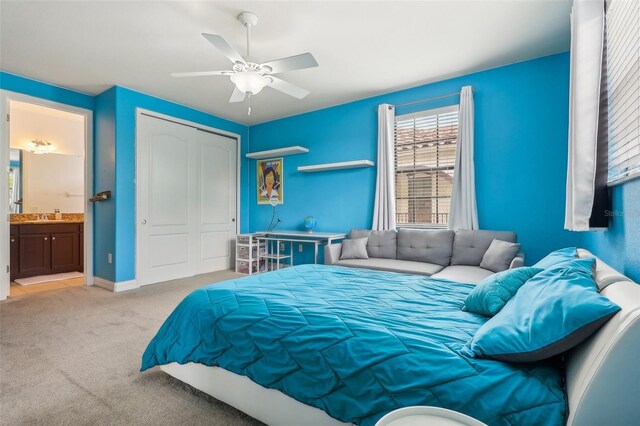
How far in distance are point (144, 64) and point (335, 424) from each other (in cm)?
397

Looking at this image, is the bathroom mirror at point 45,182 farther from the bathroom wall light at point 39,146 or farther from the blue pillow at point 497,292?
the blue pillow at point 497,292

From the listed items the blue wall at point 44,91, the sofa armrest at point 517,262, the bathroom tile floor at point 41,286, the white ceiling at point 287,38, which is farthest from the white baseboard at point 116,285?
the sofa armrest at point 517,262

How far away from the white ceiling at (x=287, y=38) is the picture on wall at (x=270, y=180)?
6.00 ft

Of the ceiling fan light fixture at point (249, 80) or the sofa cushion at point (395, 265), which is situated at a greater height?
the ceiling fan light fixture at point (249, 80)

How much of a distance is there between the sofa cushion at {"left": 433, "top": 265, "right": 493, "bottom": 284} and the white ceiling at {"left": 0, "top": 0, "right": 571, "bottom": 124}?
2.27 meters

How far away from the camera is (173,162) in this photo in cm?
488

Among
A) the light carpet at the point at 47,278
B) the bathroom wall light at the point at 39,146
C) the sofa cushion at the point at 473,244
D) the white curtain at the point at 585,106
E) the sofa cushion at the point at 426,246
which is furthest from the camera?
the bathroom wall light at the point at 39,146

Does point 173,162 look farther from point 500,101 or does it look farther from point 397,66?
point 500,101

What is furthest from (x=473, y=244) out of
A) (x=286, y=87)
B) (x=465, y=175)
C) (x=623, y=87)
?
(x=286, y=87)

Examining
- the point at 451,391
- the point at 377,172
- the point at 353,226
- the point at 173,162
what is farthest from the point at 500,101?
the point at 173,162

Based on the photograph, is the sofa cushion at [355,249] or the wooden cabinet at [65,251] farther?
the wooden cabinet at [65,251]

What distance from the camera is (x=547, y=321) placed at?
1011 mm

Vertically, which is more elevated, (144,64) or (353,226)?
(144,64)

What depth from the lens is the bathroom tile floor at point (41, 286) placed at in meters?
4.07
